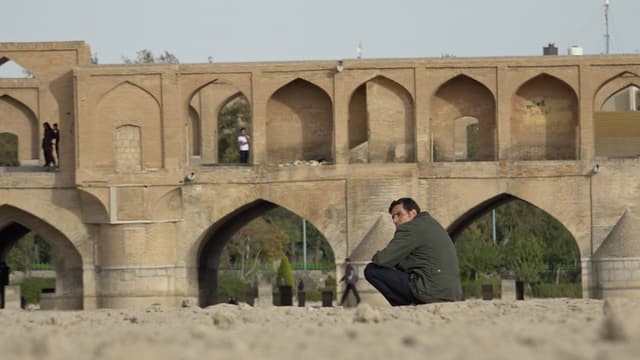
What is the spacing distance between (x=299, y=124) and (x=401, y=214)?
18.3 metres

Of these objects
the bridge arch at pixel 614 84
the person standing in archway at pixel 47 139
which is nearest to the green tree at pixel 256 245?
the bridge arch at pixel 614 84

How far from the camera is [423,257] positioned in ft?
40.9

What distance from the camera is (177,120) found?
Answer: 96.9 ft

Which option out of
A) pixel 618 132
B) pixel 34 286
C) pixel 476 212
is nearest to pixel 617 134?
pixel 618 132

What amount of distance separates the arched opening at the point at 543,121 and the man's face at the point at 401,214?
17.6 metres

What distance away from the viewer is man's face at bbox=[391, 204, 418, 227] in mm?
12547

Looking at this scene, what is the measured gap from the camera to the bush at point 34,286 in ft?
143

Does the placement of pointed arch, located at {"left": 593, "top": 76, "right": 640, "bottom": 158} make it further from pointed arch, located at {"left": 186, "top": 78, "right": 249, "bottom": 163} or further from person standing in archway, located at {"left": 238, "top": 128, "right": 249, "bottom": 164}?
pointed arch, located at {"left": 186, "top": 78, "right": 249, "bottom": 163}

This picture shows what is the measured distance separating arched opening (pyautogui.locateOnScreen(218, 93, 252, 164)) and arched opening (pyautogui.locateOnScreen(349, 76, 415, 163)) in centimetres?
1598

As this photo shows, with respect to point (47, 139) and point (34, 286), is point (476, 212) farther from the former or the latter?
point (34, 286)

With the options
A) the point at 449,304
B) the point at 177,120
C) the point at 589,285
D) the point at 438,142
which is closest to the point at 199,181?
the point at 177,120

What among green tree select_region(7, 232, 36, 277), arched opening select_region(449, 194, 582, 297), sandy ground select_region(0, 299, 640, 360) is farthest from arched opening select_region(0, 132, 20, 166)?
sandy ground select_region(0, 299, 640, 360)

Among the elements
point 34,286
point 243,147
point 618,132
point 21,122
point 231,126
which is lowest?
point 34,286

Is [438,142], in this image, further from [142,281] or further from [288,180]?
[142,281]
